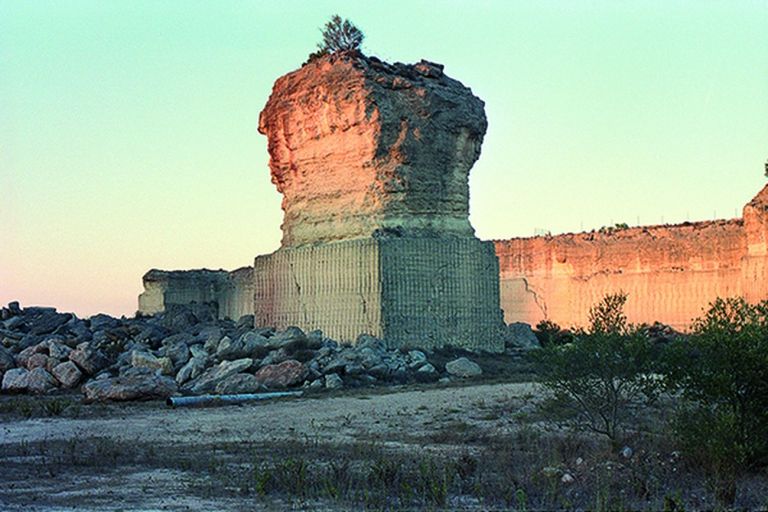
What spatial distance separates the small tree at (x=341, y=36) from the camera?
20812 mm

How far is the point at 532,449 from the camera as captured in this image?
938cm

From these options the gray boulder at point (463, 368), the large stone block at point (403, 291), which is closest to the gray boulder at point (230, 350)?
the large stone block at point (403, 291)

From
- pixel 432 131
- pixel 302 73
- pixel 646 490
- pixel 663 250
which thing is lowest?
pixel 646 490

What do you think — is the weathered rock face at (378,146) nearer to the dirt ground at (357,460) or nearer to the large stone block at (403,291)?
the large stone block at (403,291)

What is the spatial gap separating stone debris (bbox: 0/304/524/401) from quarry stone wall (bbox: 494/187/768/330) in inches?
501

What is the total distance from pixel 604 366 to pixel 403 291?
27.8 ft

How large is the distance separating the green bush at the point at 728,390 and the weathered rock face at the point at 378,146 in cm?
1031

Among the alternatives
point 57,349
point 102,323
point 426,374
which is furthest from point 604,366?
point 102,323

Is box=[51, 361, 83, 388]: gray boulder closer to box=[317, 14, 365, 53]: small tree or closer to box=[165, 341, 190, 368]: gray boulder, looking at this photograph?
box=[165, 341, 190, 368]: gray boulder

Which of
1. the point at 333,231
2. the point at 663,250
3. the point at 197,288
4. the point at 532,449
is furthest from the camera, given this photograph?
the point at 197,288

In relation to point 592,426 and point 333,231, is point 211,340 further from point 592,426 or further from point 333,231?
point 592,426

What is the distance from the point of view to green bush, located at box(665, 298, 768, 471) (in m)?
8.13

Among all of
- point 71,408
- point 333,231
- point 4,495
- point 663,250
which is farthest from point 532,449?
point 663,250

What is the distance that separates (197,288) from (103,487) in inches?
1008
